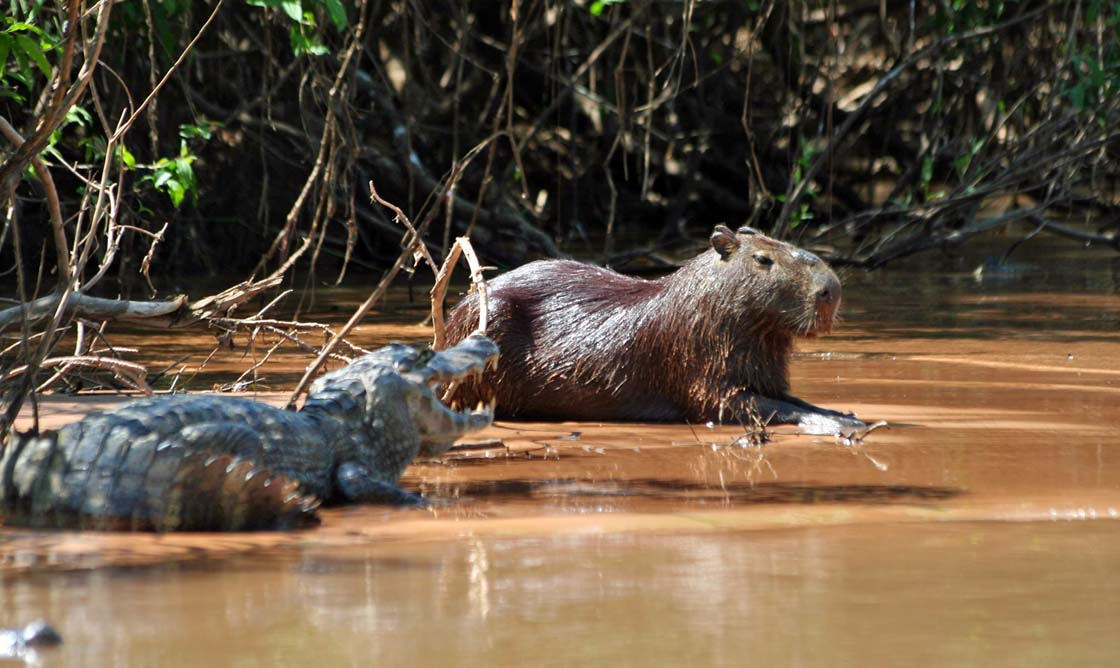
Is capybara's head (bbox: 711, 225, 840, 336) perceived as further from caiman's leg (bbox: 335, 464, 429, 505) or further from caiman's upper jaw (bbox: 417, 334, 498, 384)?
caiman's leg (bbox: 335, 464, 429, 505)

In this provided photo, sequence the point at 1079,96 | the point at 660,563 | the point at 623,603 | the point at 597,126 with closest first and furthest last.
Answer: the point at 623,603 → the point at 660,563 → the point at 1079,96 → the point at 597,126

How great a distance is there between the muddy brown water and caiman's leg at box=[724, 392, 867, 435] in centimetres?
8

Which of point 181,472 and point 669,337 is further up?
point 669,337

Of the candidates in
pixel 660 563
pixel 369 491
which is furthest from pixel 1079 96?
pixel 660 563

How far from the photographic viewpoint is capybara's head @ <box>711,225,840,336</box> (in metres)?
6.70

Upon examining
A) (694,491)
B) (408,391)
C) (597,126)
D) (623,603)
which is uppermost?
(597,126)

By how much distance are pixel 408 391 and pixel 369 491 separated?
0.43 meters

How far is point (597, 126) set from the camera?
14.0 metres

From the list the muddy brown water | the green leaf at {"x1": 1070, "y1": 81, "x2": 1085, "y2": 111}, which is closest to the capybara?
the muddy brown water

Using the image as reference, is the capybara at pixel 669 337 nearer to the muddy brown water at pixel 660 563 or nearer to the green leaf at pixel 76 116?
the muddy brown water at pixel 660 563

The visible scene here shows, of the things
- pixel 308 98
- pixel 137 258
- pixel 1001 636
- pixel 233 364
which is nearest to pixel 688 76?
pixel 308 98

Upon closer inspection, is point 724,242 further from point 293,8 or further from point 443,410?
point 293,8

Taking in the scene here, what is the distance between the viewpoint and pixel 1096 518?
15.4 feet

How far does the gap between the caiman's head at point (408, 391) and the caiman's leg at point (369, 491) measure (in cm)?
24
